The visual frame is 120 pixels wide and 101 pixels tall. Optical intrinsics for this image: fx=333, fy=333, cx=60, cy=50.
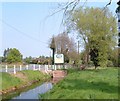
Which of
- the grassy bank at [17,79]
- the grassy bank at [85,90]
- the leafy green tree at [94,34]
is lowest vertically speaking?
the grassy bank at [85,90]

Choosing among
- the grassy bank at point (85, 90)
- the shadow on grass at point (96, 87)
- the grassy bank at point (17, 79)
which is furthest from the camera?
the grassy bank at point (17, 79)

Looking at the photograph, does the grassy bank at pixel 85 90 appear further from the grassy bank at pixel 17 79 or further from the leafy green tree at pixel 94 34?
the leafy green tree at pixel 94 34

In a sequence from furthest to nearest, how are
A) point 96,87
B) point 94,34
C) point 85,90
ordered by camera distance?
point 94,34 → point 96,87 → point 85,90

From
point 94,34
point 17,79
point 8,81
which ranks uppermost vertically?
point 94,34

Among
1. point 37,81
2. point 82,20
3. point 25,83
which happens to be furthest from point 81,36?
point 25,83

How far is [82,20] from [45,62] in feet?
112

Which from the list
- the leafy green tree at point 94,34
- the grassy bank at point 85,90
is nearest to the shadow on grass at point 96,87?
the grassy bank at point 85,90

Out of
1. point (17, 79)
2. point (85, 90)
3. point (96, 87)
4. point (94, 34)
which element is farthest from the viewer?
point (94, 34)

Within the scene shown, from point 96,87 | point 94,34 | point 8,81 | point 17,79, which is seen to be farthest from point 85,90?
point 94,34

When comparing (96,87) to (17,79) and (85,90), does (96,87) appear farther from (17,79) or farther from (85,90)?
(17,79)

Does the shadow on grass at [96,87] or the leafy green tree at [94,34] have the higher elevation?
the leafy green tree at [94,34]

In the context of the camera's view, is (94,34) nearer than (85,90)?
No

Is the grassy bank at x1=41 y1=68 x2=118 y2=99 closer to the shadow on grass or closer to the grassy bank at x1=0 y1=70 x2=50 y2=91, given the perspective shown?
the shadow on grass

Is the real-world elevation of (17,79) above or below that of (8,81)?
above
